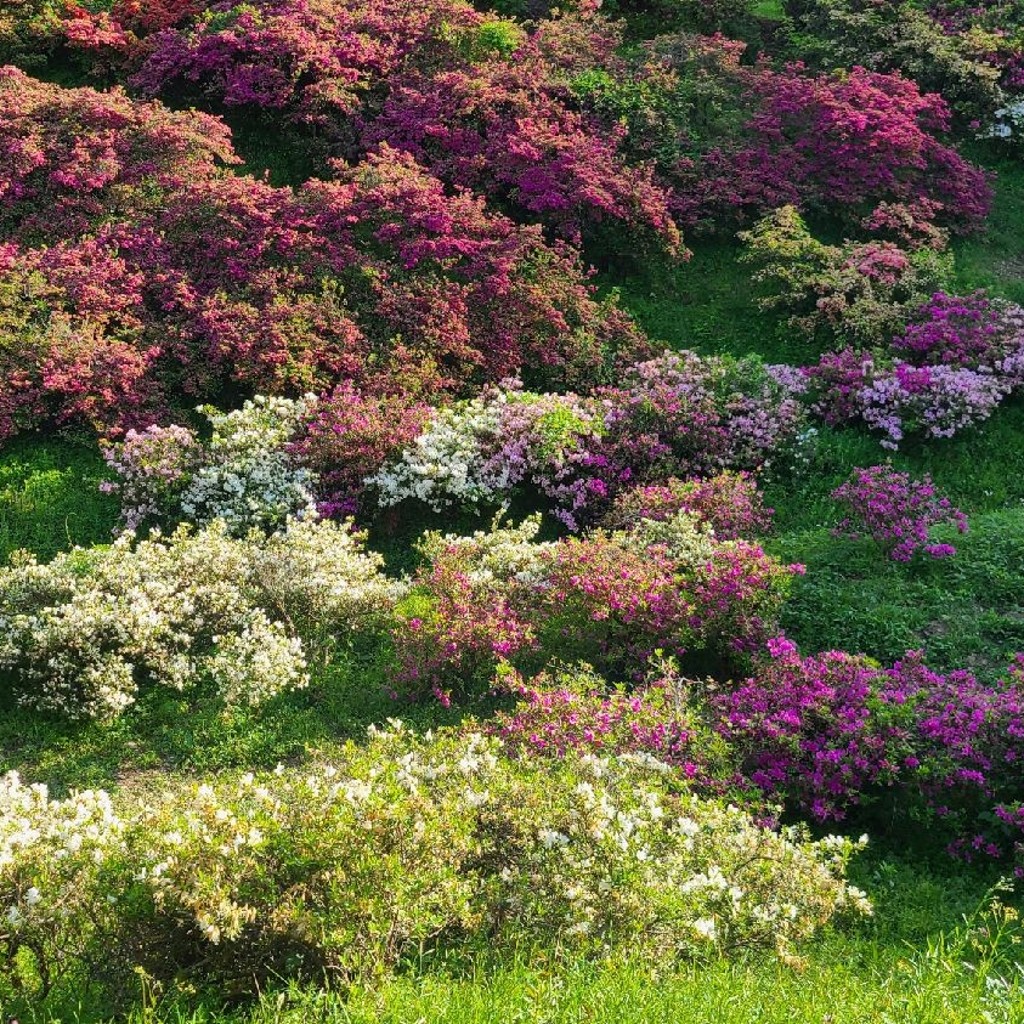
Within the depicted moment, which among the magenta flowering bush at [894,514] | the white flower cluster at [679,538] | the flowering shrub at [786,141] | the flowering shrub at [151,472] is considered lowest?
the flowering shrub at [151,472]

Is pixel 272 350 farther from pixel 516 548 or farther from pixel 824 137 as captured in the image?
pixel 824 137

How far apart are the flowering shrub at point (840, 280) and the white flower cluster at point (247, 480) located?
599cm

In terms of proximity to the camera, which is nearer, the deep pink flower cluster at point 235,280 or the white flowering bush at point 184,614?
the white flowering bush at point 184,614

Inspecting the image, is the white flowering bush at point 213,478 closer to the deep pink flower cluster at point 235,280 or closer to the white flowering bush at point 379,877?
the deep pink flower cluster at point 235,280

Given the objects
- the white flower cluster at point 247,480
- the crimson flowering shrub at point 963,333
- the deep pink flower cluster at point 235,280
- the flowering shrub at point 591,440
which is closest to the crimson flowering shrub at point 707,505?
the flowering shrub at point 591,440

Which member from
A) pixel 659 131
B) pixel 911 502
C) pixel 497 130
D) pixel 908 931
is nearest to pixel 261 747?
pixel 908 931

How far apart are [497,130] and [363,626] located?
302 inches

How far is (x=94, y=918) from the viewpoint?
14.7ft

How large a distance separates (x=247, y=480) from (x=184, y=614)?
2.17m

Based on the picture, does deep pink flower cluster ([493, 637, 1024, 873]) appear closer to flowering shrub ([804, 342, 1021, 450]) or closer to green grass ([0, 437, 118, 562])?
flowering shrub ([804, 342, 1021, 450])

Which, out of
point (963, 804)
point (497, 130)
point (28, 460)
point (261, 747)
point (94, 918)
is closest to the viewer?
point (94, 918)

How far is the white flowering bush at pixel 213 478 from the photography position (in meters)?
10.0

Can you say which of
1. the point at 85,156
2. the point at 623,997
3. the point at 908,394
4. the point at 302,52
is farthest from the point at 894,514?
the point at 302,52

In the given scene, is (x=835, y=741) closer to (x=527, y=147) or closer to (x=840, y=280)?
(x=840, y=280)
